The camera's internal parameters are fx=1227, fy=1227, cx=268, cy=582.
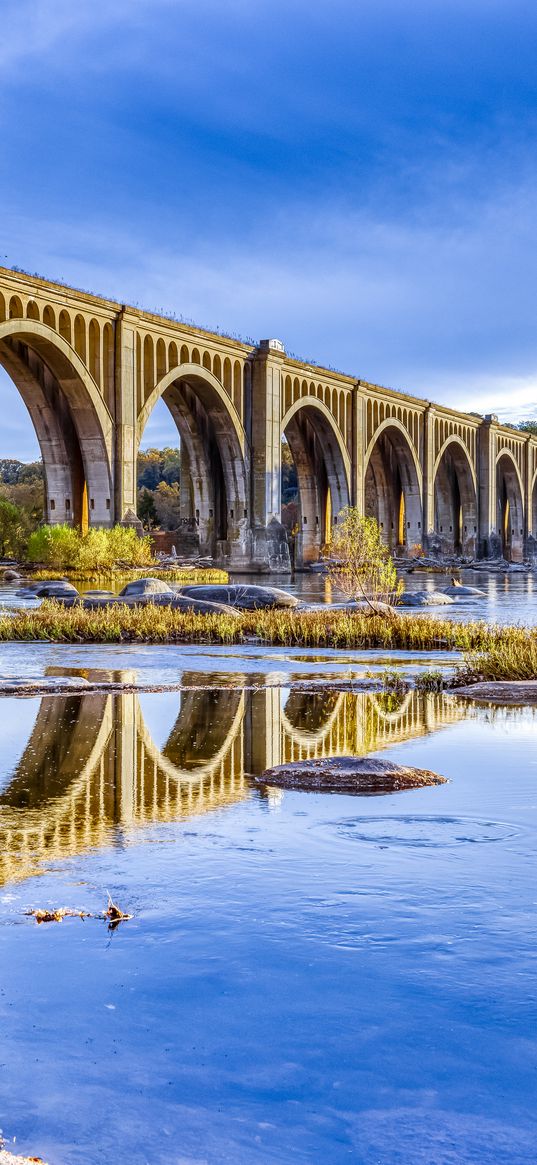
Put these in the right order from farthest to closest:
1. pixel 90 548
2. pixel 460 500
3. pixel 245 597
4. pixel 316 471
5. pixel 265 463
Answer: pixel 460 500 → pixel 316 471 → pixel 265 463 → pixel 90 548 → pixel 245 597

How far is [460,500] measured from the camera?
293 ft

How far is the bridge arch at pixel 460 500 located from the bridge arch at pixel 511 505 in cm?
1019

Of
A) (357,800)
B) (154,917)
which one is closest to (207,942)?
(154,917)

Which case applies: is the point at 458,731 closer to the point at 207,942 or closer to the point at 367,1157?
the point at 207,942

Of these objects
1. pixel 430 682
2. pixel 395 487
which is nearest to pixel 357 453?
pixel 395 487

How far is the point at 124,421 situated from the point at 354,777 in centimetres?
3965

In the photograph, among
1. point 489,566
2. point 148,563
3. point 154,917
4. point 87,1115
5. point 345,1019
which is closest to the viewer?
point 87,1115

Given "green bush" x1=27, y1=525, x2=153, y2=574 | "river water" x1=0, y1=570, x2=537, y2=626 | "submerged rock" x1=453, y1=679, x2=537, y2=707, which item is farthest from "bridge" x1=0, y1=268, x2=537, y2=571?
"submerged rock" x1=453, y1=679, x2=537, y2=707

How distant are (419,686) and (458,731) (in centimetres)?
329

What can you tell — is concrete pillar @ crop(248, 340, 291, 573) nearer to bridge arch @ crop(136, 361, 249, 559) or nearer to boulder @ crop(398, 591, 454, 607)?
bridge arch @ crop(136, 361, 249, 559)

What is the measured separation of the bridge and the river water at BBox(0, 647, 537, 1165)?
35.2m

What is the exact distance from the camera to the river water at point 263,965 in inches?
127

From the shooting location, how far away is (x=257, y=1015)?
12.9 ft

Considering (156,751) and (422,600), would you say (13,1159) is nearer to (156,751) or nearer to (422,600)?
(156,751)
